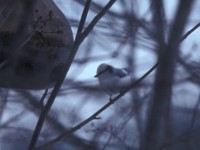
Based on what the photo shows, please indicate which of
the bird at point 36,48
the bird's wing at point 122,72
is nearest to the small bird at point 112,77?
the bird's wing at point 122,72

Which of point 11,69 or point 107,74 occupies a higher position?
point 11,69

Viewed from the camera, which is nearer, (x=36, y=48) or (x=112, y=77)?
(x=36, y=48)

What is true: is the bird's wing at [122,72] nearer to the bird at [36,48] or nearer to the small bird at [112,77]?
the small bird at [112,77]

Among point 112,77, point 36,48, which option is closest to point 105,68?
point 112,77

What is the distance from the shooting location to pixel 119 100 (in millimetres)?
1885

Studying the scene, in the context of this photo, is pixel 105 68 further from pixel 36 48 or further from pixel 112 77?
pixel 36 48

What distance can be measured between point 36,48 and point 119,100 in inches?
20.1

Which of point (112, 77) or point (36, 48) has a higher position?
point (36, 48)

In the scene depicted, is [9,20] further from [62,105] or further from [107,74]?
[107,74]

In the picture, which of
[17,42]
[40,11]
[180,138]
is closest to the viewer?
[17,42]

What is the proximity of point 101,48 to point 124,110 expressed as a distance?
490 mm

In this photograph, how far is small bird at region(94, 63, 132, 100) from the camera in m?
1.91

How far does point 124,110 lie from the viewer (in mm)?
1796

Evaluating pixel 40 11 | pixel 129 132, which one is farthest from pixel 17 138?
pixel 40 11
